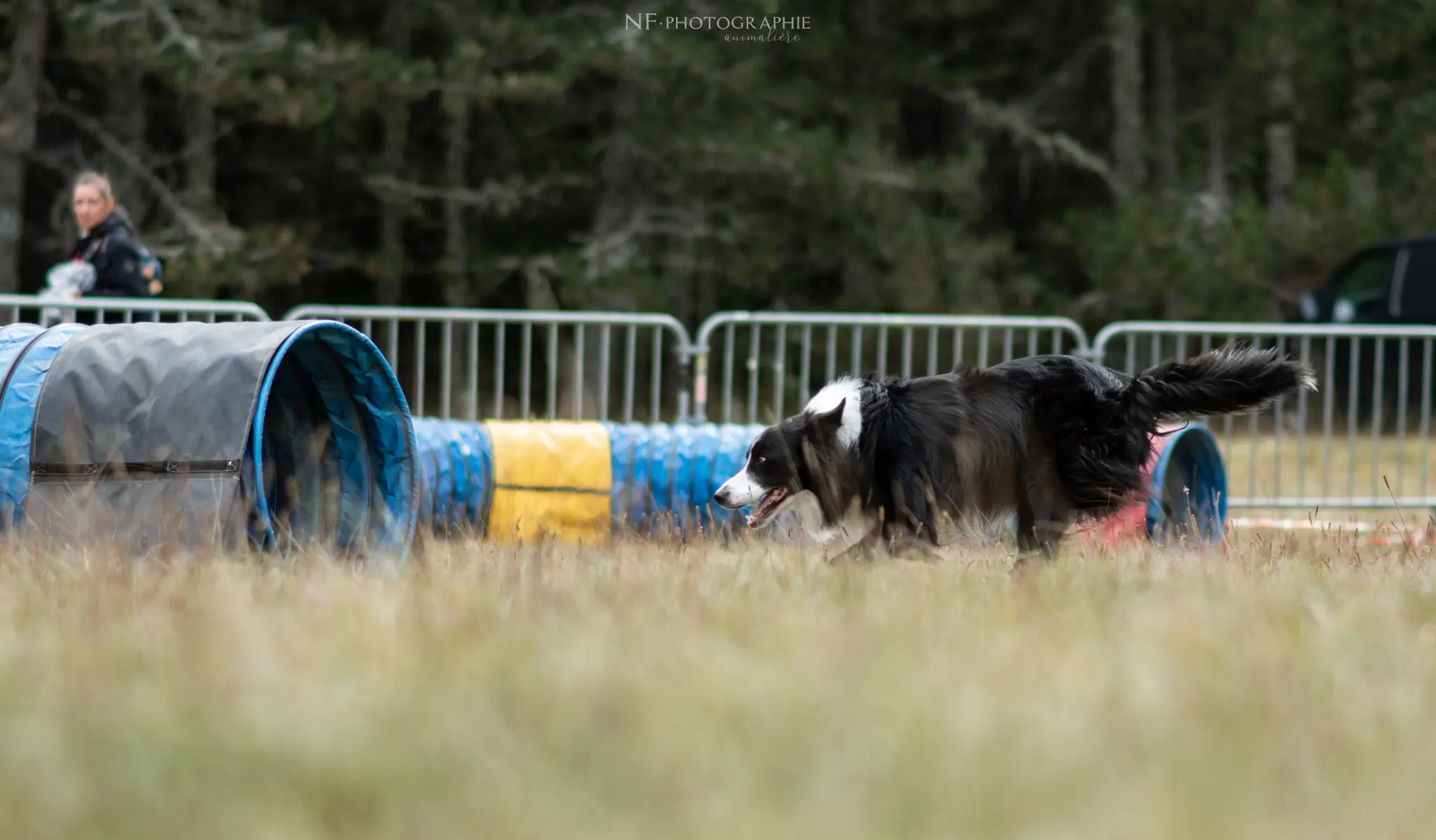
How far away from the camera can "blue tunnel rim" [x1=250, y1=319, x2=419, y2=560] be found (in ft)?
16.1

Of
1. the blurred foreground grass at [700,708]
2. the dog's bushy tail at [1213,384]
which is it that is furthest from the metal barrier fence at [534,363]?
the blurred foreground grass at [700,708]

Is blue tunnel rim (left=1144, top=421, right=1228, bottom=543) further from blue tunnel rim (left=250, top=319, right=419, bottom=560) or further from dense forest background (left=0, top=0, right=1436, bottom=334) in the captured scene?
dense forest background (left=0, top=0, right=1436, bottom=334)

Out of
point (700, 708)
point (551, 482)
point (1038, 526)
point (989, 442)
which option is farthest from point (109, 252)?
point (700, 708)

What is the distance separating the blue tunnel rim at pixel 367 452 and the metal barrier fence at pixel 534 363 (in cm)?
266

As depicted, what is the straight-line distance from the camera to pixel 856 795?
2.32 m

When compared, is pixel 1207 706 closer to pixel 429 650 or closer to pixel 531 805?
pixel 531 805

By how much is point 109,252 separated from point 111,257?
1.1 inches

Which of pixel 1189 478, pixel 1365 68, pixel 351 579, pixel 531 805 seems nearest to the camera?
pixel 531 805

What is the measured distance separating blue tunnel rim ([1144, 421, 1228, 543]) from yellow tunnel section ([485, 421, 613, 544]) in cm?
229

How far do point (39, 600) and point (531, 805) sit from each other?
1983 mm

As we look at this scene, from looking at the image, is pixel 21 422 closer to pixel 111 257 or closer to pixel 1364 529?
pixel 111 257

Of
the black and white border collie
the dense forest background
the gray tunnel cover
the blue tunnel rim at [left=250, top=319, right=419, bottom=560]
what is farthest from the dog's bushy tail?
the dense forest background

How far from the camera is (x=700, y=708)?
2748 millimetres

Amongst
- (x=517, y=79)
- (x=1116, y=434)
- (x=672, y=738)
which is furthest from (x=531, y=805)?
(x=517, y=79)
